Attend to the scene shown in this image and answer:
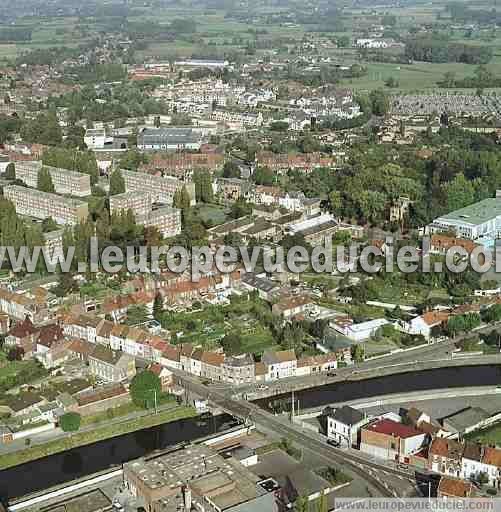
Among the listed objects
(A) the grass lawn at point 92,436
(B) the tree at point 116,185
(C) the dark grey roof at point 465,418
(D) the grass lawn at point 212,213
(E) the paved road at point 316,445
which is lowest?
(A) the grass lawn at point 92,436

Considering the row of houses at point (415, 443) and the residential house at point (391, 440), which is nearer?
the row of houses at point (415, 443)

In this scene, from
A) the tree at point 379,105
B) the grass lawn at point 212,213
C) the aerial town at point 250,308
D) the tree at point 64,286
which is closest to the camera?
the aerial town at point 250,308

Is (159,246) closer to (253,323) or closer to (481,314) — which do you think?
(253,323)

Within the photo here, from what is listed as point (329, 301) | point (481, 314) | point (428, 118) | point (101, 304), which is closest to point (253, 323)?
point (329, 301)

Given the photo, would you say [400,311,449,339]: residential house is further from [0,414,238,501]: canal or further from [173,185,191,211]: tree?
[173,185,191,211]: tree

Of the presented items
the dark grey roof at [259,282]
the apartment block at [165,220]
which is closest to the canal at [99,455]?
the dark grey roof at [259,282]

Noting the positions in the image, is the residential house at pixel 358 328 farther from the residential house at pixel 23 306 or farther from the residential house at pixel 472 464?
the residential house at pixel 23 306
